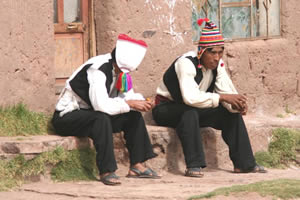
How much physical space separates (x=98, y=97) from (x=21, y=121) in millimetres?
892

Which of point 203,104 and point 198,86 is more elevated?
point 198,86

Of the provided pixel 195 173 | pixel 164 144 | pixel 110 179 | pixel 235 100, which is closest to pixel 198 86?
pixel 235 100

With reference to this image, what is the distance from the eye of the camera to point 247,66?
841 cm

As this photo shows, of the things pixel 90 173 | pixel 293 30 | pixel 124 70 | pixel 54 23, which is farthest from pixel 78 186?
pixel 293 30

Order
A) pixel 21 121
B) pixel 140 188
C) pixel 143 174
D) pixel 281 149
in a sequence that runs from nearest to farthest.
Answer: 1. pixel 140 188
2. pixel 143 174
3. pixel 21 121
4. pixel 281 149

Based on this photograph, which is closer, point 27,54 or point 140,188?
point 140,188

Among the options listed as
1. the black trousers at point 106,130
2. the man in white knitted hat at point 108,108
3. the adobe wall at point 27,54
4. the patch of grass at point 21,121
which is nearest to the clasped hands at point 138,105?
the man in white knitted hat at point 108,108

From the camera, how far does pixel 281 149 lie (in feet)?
24.9

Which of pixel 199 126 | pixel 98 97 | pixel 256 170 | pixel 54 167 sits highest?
→ pixel 98 97

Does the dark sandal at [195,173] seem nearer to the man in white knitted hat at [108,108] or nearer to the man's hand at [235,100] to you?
the man in white knitted hat at [108,108]

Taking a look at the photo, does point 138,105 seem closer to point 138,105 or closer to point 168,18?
point 138,105

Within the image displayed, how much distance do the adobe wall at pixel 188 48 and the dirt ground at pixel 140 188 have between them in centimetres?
143

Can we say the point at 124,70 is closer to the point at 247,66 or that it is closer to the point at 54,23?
the point at 54,23

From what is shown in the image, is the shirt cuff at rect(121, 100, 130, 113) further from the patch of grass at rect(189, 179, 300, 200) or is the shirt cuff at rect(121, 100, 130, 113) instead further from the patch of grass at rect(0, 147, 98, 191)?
the patch of grass at rect(189, 179, 300, 200)
